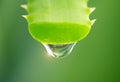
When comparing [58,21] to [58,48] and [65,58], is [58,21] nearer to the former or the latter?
[58,48]

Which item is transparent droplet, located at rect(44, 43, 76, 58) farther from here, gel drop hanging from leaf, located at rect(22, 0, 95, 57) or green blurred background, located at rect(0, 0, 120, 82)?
green blurred background, located at rect(0, 0, 120, 82)

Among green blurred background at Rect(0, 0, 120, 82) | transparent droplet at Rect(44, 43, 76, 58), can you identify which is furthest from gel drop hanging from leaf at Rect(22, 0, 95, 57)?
green blurred background at Rect(0, 0, 120, 82)

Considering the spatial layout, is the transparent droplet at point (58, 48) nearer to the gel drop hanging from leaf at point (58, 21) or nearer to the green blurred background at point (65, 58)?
the gel drop hanging from leaf at point (58, 21)

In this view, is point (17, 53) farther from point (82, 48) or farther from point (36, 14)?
point (36, 14)

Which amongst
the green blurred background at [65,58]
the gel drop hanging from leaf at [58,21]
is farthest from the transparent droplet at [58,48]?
the green blurred background at [65,58]

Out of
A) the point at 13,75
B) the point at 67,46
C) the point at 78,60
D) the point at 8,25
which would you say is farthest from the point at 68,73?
the point at 67,46
